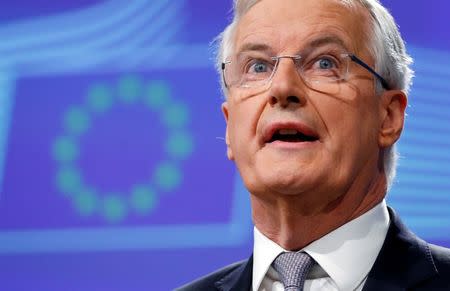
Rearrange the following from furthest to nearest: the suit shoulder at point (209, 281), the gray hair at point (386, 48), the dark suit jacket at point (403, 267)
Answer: the suit shoulder at point (209, 281)
the gray hair at point (386, 48)
the dark suit jacket at point (403, 267)

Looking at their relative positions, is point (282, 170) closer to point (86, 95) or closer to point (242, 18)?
point (242, 18)

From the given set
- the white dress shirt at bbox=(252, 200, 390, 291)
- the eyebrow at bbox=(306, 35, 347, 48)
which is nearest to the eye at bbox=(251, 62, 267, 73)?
the eyebrow at bbox=(306, 35, 347, 48)

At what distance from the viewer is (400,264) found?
Answer: 7.40ft

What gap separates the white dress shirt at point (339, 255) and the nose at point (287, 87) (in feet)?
1.20

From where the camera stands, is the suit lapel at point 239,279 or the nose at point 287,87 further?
the suit lapel at point 239,279

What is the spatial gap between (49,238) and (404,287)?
1545 millimetres

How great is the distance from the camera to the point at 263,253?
238cm

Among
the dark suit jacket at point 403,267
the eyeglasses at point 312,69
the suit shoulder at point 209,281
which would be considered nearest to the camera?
the dark suit jacket at point 403,267

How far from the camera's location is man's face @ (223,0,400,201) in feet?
7.34

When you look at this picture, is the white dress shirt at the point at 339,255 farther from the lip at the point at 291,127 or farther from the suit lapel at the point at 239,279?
the lip at the point at 291,127

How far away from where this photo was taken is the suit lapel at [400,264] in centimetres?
220

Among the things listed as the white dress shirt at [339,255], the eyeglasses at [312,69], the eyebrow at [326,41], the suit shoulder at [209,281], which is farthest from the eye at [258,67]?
the suit shoulder at [209,281]

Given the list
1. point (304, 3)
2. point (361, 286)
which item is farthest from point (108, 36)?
point (361, 286)

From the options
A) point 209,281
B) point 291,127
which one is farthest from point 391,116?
point 209,281
